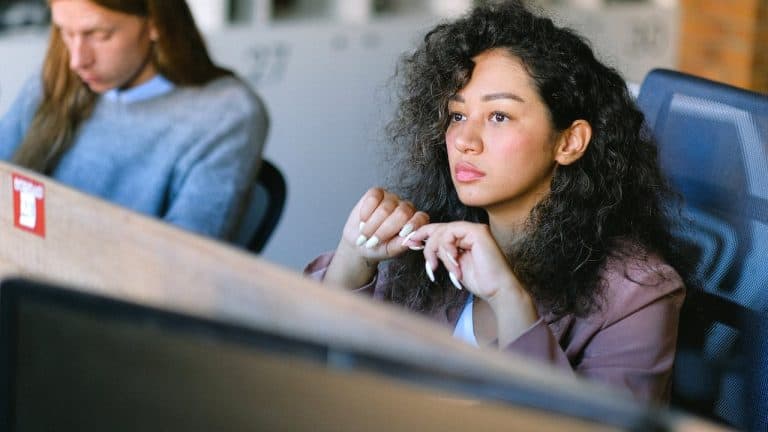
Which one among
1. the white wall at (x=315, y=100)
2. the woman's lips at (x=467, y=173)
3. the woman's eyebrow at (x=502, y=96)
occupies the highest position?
the woman's eyebrow at (x=502, y=96)

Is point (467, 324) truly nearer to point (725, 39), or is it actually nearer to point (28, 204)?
point (28, 204)

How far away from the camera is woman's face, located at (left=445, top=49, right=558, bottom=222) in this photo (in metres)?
1.34

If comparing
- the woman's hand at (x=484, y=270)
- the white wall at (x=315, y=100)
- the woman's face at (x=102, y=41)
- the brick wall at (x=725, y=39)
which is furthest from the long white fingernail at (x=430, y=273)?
the brick wall at (x=725, y=39)

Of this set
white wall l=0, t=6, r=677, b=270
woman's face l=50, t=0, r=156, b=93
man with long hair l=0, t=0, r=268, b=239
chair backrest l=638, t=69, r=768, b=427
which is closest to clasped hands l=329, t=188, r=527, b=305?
chair backrest l=638, t=69, r=768, b=427

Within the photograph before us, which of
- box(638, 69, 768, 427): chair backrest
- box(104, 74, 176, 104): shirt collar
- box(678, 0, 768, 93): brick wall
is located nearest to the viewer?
box(638, 69, 768, 427): chair backrest

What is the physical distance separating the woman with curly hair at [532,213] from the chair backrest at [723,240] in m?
0.16

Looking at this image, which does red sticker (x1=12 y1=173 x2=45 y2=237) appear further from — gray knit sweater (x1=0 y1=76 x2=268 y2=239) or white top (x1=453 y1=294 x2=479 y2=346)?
gray knit sweater (x1=0 y1=76 x2=268 y2=239)

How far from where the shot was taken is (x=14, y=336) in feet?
2.53

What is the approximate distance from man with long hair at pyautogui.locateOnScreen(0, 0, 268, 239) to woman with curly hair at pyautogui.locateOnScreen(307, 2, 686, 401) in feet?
2.43

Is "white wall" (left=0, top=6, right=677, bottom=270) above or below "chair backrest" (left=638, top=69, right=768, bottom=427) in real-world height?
below

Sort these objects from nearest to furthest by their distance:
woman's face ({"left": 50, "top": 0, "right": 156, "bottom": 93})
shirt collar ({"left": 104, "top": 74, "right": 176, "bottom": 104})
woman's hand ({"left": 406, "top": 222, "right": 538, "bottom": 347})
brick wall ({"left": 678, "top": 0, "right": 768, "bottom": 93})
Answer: woman's hand ({"left": 406, "top": 222, "right": 538, "bottom": 347})
woman's face ({"left": 50, "top": 0, "right": 156, "bottom": 93})
shirt collar ({"left": 104, "top": 74, "right": 176, "bottom": 104})
brick wall ({"left": 678, "top": 0, "right": 768, "bottom": 93})

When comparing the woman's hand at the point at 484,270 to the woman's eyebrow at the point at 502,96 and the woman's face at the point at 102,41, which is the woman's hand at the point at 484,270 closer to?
the woman's eyebrow at the point at 502,96

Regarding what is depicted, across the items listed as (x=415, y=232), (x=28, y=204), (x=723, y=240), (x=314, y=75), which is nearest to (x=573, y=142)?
(x=415, y=232)

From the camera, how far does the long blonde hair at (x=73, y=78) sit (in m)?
2.16
